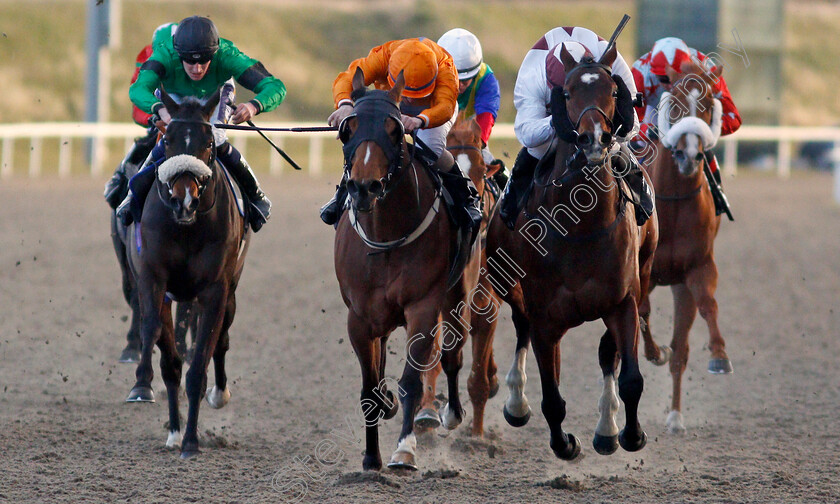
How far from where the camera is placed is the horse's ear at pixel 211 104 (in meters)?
5.57

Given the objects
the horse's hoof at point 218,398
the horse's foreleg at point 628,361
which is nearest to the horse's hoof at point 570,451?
the horse's foreleg at point 628,361

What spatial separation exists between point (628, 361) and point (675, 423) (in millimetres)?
1664

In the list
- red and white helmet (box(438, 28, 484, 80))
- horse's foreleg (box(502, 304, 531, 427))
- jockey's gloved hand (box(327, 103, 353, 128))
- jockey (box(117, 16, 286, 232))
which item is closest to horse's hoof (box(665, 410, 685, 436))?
horse's foreleg (box(502, 304, 531, 427))

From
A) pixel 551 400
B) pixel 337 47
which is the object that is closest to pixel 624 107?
pixel 551 400

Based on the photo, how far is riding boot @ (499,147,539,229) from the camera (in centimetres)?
562

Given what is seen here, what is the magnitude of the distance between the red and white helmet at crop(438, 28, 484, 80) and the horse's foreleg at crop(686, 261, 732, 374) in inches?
73.7

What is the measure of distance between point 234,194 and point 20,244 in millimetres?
7640

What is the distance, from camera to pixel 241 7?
3806 centimetres

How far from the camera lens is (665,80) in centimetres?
726

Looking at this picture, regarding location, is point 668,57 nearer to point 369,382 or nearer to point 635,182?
point 635,182

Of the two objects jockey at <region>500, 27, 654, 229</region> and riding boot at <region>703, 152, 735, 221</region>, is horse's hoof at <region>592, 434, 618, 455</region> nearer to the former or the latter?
jockey at <region>500, 27, 654, 229</region>

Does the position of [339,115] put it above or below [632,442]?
above

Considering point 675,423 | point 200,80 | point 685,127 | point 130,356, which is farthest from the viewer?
point 130,356

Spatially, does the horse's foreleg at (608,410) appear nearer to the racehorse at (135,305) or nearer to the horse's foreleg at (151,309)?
the horse's foreleg at (151,309)
